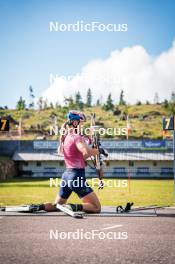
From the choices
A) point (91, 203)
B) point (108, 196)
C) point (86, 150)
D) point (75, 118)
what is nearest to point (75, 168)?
point (86, 150)

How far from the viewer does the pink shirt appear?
8.58 meters

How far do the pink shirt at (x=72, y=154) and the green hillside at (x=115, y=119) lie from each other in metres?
107

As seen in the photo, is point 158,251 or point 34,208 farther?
point 34,208

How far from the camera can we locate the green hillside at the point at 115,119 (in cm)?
12581

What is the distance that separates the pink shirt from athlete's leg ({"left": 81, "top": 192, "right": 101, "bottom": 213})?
693 mm

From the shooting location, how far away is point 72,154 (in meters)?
8.65

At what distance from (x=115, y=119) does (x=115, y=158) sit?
106105 mm

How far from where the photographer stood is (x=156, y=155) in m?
46.4

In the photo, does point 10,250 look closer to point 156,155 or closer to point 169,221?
point 169,221

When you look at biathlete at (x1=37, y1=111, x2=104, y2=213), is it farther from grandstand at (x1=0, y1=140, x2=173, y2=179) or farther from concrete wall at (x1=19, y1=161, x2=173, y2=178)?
concrete wall at (x1=19, y1=161, x2=173, y2=178)

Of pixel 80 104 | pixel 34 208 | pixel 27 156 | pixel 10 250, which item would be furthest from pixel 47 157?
pixel 80 104

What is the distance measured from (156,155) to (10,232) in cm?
4068

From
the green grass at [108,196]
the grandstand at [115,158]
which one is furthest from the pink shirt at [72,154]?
the grandstand at [115,158]

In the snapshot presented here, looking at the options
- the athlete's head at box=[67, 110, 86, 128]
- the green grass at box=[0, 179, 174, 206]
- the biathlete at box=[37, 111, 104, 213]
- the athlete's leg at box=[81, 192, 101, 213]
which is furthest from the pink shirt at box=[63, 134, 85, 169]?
the green grass at box=[0, 179, 174, 206]
